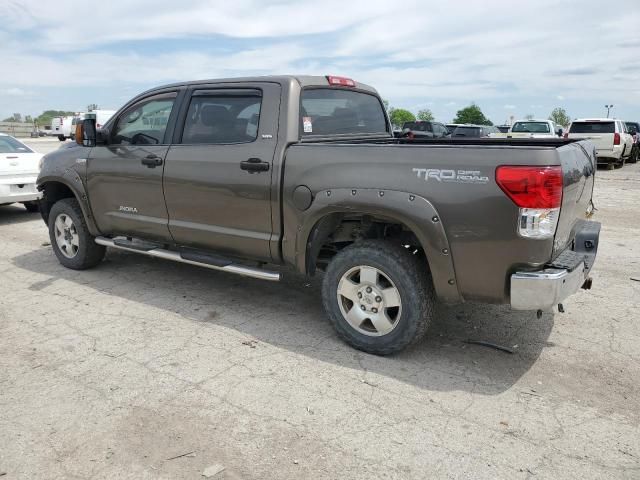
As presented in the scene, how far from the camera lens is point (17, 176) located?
8562mm

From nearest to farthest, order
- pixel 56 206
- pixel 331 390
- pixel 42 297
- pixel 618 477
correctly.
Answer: pixel 618 477
pixel 331 390
pixel 42 297
pixel 56 206

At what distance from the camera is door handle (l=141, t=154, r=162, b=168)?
4.83 metres

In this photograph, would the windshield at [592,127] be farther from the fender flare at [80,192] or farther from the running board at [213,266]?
the fender flare at [80,192]

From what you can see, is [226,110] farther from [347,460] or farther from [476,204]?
[347,460]

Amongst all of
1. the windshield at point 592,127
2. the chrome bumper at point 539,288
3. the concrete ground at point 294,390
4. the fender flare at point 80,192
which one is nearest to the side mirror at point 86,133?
the fender flare at point 80,192

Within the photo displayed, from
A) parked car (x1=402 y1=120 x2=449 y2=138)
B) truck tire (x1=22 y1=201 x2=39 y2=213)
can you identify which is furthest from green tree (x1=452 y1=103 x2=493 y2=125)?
truck tire (x1=22 y1=201 x2=39 y2=213)

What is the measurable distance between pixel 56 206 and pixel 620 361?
557 centimetres

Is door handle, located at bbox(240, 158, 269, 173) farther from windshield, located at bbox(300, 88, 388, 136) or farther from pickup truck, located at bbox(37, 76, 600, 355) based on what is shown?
windshield, located at bbox(300, 88, 388, 136)

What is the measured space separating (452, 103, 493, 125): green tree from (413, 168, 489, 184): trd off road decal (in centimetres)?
6285

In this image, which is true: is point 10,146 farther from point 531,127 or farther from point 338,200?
point 531,127

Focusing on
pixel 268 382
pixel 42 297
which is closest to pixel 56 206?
pixel 42 297

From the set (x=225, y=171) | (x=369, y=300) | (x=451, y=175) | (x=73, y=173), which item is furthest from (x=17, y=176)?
(x=451, y=175)

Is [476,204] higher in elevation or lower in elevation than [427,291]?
higher

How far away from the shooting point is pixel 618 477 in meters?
2.57
